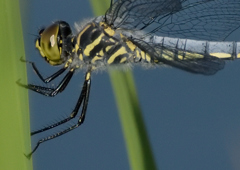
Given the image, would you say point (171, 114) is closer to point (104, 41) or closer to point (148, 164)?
point (104, 41)

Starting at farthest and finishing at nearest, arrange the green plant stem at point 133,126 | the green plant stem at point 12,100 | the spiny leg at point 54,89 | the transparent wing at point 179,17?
the transparent wing at point 179,17, the spiny leg at point 54,89, the green plant stem at point 133,126, the green plant stem at point 12,100

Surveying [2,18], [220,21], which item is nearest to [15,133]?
[2,18]

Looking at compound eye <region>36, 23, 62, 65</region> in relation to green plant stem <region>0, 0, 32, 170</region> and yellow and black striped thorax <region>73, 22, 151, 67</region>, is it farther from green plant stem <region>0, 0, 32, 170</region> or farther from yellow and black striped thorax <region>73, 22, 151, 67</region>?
green plant stem <region>0, 0, 32, 170</region>

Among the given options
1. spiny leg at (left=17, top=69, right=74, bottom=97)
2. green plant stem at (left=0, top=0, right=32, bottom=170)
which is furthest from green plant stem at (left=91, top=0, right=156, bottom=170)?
spiny leg at (left=17, top=69, right=74, bottom=97)

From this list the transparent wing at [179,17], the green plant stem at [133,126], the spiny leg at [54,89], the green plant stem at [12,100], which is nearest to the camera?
the green plant stem at [12,100]

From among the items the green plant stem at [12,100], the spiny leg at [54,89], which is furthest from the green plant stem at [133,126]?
the spiny leg at [54,89]

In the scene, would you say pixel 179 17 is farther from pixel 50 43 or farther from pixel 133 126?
pixel 133 126

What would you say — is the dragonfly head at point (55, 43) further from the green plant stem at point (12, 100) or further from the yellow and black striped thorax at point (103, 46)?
the green plant stem at point (12, 100)

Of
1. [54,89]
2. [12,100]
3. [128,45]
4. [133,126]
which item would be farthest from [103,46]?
[12,100]
